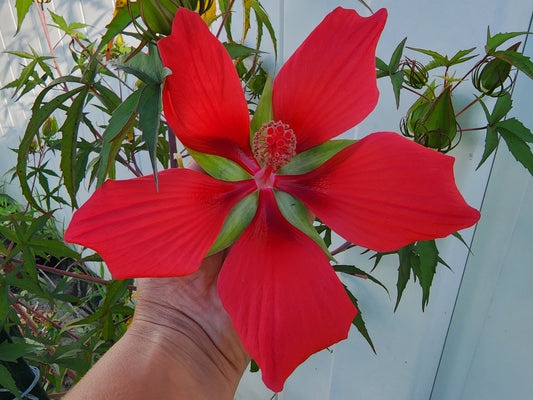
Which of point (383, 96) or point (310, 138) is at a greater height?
point (383, 96)

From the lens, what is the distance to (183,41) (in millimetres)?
220

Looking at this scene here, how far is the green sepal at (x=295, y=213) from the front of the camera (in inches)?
10.7

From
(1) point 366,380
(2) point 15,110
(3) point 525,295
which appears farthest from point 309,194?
(2) point 15,110

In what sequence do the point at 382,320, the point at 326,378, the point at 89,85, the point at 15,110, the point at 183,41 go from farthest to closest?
the point at 15,110 < the point at 326,378 < the point at 382,320 < the point at 89,85 < the point at 183,41

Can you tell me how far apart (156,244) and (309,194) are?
0.11m

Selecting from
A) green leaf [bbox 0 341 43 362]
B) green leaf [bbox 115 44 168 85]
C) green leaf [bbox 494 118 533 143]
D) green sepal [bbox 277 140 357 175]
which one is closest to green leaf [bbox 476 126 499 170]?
green leaf [bbox 494 118 533 143]

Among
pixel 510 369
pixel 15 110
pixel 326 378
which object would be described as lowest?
pixel 326 378

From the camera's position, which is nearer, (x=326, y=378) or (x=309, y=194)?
(x=309, y=194)

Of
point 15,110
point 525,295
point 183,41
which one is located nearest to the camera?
point 183,41

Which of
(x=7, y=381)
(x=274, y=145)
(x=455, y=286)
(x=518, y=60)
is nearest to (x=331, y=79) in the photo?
(x=274, y=145)

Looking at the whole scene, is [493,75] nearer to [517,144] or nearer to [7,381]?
[517,144]

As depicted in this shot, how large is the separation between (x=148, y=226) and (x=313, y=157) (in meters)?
0.12

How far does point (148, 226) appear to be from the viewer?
23 centimetres

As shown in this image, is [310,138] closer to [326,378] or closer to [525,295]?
[525,295]
